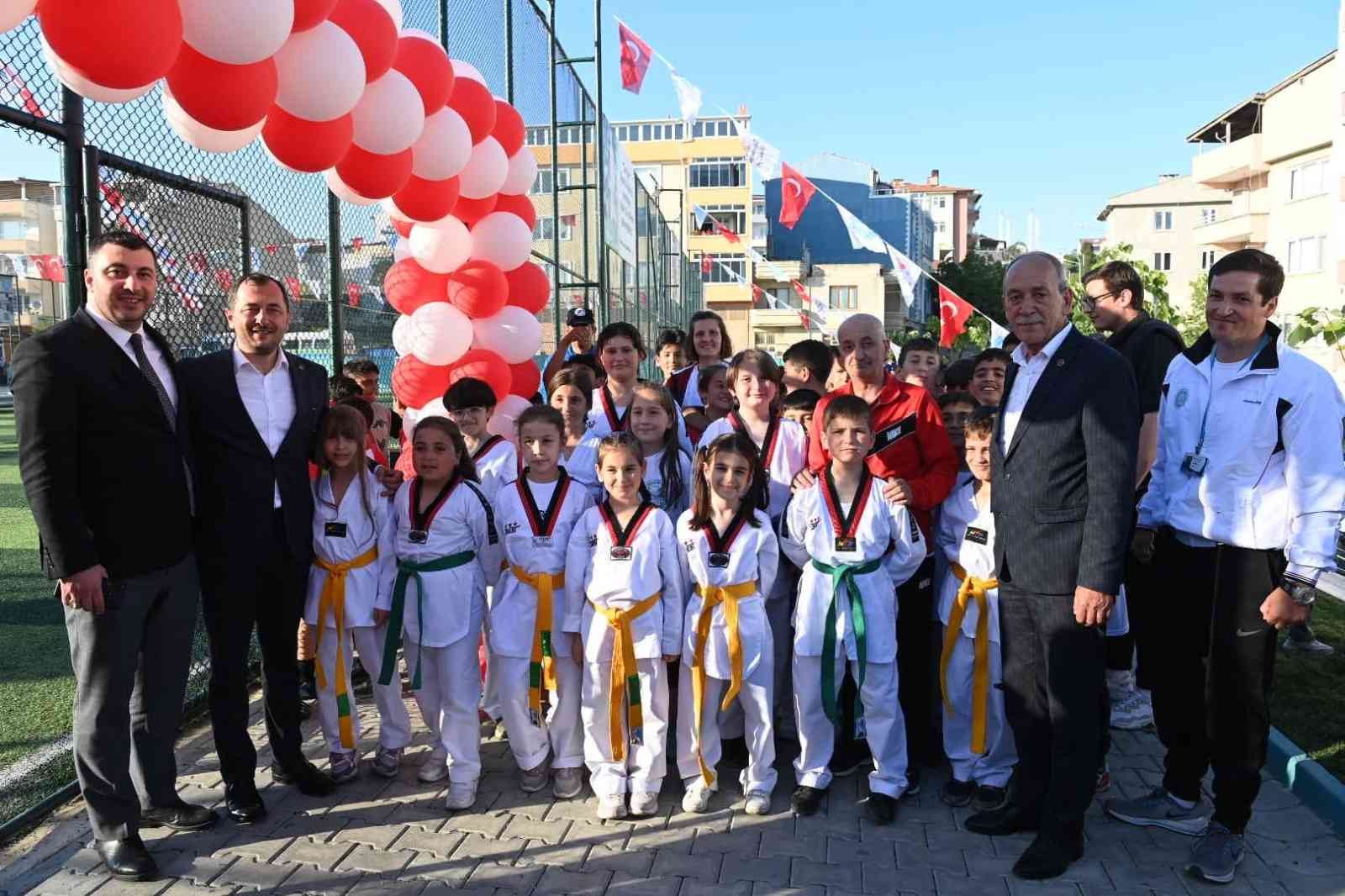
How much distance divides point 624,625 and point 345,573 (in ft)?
3.74

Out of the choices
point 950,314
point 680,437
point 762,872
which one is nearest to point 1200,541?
point 762,872

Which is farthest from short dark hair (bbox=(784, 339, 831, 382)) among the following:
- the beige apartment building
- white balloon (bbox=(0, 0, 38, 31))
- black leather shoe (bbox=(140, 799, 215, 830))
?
the beige apartment building

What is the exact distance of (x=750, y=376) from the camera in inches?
169

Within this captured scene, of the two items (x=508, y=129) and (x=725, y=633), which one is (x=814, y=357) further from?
(x=508, y=129)

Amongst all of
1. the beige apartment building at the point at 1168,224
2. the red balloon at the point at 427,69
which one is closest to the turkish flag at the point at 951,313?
the red balloon at the point at 427,69

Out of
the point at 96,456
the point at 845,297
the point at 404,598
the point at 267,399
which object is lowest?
the point at 404,598


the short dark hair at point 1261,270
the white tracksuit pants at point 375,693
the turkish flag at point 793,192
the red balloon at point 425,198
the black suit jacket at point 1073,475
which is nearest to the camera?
the black suit jacket at point 1073,475

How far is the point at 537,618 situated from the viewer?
12.4 ft

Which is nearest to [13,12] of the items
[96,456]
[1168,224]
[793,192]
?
[96,456]

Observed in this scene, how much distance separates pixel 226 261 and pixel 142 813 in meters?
2.61

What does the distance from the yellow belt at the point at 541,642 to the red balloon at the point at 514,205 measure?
322cm

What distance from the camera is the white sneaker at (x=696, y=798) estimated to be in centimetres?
364

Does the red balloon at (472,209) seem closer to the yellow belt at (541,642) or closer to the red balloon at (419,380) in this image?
the red balloon at (419,380)

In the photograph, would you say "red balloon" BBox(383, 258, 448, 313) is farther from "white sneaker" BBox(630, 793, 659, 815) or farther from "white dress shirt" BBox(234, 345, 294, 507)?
"white sneaker" BBox(630, 793, 659, 815)
